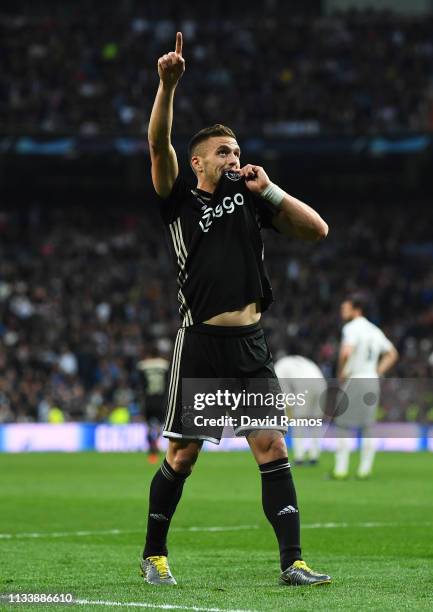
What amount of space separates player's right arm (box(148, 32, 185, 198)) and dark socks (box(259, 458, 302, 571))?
152cm

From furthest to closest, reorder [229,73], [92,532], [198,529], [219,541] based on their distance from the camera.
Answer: [229,73] → [198,529] → [92,532] → [219,541]

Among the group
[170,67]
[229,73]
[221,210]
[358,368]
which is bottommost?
[358,368]

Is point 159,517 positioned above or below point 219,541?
above

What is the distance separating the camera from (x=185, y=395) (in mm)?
6668

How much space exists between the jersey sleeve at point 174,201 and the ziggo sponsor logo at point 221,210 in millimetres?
155

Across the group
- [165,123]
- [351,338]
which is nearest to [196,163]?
[165,123]

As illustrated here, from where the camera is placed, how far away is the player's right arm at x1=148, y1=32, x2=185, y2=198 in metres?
6.39

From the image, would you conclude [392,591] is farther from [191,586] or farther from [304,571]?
[191,586]

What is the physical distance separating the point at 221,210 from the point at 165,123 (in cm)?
54

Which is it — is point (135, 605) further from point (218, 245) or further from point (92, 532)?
point (92, 532)

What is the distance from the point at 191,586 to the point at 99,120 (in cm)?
2983

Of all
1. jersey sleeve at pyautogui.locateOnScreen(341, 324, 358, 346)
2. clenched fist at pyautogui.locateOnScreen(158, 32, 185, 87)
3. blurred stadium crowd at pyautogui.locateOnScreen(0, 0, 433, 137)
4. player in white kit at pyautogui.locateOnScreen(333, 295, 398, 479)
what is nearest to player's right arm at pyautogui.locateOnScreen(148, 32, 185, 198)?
clenched fist at pyautogui.locateOnScreen(158, 32, 185, 87)

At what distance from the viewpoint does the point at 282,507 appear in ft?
21.6

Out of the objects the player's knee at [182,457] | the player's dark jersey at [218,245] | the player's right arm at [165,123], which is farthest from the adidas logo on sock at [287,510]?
the player's right arm at [165,123]
